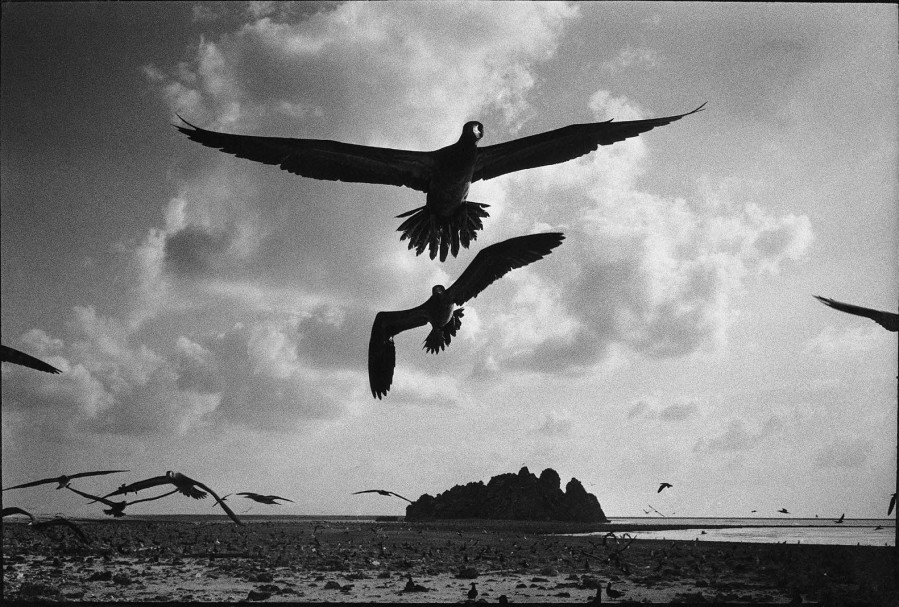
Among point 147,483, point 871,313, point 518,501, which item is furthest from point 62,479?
point 518,501

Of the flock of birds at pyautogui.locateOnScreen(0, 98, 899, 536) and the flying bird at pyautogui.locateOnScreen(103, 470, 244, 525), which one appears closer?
the flying bird at pyautogui.locateOnScreen(103, 470, 244, 525)

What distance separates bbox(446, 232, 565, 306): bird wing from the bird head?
5.01 ft

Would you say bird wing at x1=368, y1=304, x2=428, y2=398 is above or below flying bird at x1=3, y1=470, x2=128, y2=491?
above

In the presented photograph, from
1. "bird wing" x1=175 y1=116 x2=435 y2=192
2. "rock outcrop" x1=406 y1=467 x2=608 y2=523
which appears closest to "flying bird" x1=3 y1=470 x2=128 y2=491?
"bird wing" x1=175 y1=116 x2=435 y2=192

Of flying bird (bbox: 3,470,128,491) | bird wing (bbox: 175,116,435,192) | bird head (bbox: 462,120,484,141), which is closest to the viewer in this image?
flying bird (bbox: 3,470,128,491)

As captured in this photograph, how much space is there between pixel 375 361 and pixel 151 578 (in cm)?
508

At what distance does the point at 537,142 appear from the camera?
26.0 ft

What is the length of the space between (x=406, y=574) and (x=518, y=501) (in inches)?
1725

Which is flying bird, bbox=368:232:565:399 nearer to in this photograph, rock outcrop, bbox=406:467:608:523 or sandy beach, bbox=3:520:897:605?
sandy beach, bbox=3:520:897:605

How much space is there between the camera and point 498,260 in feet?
26.9

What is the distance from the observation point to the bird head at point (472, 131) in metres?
6.92

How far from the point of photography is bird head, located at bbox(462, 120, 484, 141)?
692 cm

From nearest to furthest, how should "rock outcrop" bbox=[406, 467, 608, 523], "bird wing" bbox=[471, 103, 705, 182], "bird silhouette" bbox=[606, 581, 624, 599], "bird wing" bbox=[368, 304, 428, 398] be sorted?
"bird wing" bbox=[471, 103, 705, 182] → "bird wing" bbox=[368, 304, 428, 398] → "bird silhouette" bbox=[606, 581, 624, 599] → "rock outcrop" bbox=[406, 467, 608, 523]

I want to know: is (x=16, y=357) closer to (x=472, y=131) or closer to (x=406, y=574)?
(x=472, y=131)
